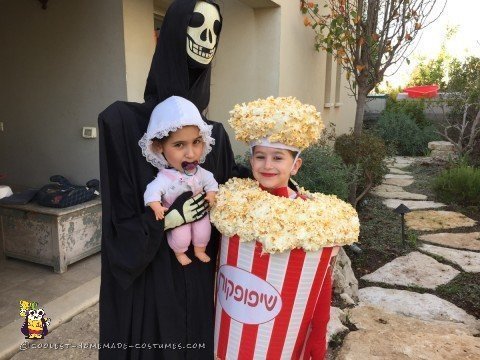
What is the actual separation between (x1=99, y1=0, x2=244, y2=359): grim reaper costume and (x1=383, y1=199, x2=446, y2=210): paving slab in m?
5.45

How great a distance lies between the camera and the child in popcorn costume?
1.40 metres

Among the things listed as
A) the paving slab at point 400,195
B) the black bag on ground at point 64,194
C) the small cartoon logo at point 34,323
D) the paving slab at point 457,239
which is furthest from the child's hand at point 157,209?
the paving slab at point 400,195

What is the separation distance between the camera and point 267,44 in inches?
208

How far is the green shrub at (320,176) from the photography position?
4.25 m

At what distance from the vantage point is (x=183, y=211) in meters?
1.47

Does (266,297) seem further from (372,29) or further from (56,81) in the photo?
(372,29)

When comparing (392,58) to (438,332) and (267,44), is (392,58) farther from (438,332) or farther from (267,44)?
(438,332)

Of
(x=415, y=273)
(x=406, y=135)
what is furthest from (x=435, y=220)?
(x=406, y=135)

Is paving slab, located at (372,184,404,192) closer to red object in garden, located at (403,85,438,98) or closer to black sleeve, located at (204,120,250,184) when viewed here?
black sleeve, located at (204,120,250,184)

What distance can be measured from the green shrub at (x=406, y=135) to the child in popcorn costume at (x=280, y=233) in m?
11.2

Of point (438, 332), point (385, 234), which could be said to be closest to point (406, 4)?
point (385, 234)

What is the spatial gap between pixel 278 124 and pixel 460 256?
159 inches

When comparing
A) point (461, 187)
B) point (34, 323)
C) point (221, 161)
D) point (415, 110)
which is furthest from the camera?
point (415, 110)

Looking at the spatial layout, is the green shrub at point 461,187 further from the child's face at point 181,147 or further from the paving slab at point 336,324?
the child's face at point 181,147
